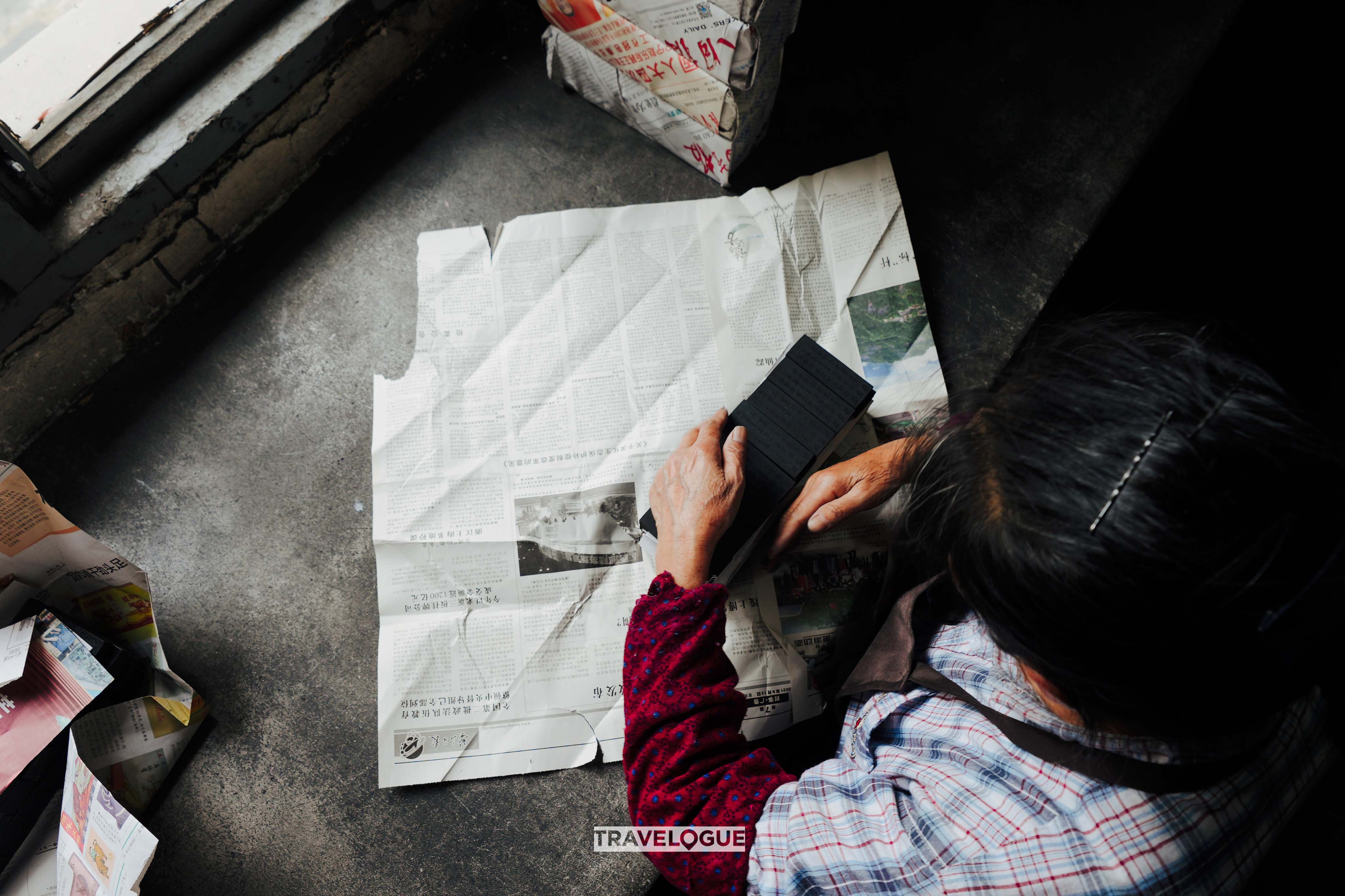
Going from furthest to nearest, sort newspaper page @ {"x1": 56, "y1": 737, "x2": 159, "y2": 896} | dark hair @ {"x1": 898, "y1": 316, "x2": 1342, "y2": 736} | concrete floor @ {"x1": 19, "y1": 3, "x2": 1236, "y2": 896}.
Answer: concrete floor @ {"x1": 19, "y1": 3, "x2": 1236, "y2": 896} < newspaper page @ {"x1": 56, "y1": 737, "x2": 159, "y2": 896} < dark hair @ {"x1": 898, "y1": 316, "x2": 1342, "y2": 736}

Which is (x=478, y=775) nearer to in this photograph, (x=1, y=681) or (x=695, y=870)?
(x=695, y=870)

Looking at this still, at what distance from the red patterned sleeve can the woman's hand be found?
0.03 metres

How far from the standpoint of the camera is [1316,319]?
1.33 m

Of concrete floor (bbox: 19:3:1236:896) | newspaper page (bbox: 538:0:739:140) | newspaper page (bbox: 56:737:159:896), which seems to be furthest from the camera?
newspaper page (bbox: 538:0:739:140)

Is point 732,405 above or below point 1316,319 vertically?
above

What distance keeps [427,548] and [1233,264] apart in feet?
4.59

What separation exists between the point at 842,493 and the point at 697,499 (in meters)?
0.14

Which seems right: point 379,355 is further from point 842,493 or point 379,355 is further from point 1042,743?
point 1042,743

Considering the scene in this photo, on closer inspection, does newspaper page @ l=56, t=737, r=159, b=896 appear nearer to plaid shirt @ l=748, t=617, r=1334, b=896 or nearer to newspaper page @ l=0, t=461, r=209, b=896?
newspaper page @ l=0, t=461, r=209, b=896

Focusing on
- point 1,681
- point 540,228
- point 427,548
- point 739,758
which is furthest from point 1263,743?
point 1,681

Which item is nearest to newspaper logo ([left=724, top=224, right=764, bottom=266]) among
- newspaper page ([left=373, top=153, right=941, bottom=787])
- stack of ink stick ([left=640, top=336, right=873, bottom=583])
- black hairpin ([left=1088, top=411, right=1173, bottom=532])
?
newspaper page ([left=373, top=153, right=941, bottom=787])

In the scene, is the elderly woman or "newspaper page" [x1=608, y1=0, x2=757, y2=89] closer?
the elderly woman

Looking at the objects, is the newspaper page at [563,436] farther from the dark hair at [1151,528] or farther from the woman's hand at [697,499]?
the dark hair at [1151,528]

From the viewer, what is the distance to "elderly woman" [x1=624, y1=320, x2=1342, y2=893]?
0.41m
